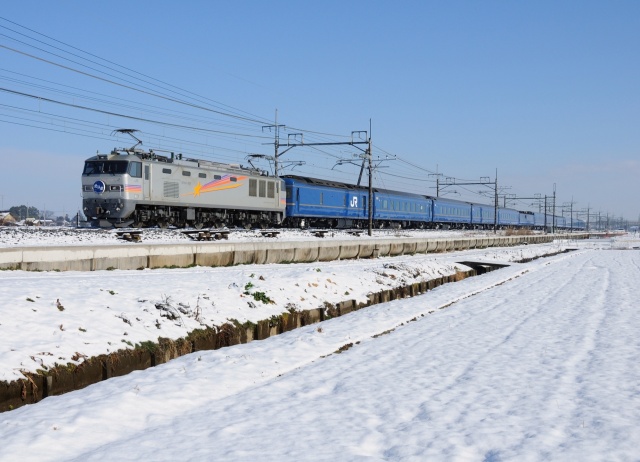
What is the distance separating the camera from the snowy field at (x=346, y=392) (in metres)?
5.96

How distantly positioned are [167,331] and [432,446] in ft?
19.8

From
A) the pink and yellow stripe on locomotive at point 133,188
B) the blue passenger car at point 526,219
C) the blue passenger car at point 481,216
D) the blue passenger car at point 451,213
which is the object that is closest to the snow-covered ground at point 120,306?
the pink and yellow stripe on locomotive at point 133,188

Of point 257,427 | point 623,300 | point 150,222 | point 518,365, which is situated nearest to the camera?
point 257,427

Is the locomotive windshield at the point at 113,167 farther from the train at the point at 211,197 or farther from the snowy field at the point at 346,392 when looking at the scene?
the snowy field at the point at 346,392

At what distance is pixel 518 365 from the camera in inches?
364

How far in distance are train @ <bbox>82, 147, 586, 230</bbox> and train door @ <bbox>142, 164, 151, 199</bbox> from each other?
0.16ft

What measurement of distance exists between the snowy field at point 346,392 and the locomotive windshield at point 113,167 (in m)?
16.0

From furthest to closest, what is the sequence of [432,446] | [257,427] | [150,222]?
[150,222] < [257,427] < [432,446]

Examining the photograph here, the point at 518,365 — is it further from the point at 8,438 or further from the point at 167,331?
the point at 8,438

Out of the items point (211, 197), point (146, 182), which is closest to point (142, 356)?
point (146, 182)

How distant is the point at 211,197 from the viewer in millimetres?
34969

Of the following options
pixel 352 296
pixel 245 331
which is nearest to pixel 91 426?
pixel 245 331

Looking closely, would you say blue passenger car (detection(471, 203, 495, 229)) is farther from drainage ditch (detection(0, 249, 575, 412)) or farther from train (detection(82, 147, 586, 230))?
drainage ditch (detection(0, 249, 575, 412))

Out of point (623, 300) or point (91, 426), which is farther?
point (623, 300)
